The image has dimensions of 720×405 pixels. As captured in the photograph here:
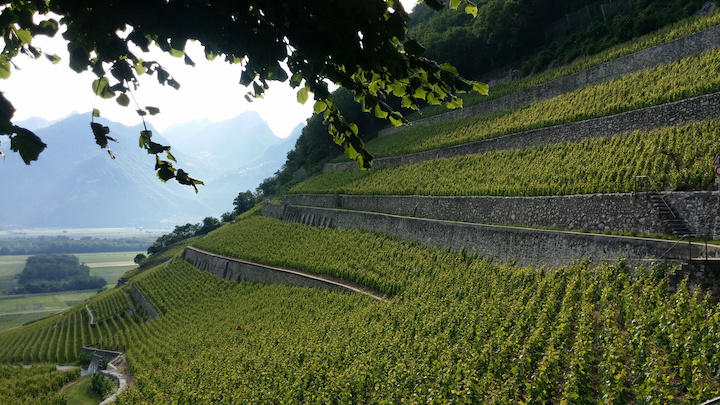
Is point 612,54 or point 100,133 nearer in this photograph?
point 100,133

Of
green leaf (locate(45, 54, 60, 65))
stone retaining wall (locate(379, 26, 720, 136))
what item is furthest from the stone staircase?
green leaf (locate(45, 54, 60, 65))

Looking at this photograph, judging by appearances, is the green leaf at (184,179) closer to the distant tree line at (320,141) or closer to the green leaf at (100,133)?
the green leaf at (100,133)

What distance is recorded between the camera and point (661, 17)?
26.3m

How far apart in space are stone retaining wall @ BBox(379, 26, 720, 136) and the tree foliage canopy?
21590 mm

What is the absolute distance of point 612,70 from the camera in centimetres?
2464

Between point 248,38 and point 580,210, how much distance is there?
15425mm

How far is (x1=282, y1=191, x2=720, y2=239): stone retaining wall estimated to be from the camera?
43.9 feet

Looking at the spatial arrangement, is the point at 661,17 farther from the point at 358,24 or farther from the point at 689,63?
the point at 358,24

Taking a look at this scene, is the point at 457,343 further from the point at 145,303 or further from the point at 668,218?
the point at 145,303

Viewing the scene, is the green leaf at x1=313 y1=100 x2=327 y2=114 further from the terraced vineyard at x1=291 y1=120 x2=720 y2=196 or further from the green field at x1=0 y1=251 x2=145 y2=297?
the green field at x1=0 y1=251 x2=145 y2=297

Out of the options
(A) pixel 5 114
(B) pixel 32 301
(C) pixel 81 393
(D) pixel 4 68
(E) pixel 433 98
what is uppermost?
(D) pixel 4 68

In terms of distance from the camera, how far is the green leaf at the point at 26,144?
115 inches

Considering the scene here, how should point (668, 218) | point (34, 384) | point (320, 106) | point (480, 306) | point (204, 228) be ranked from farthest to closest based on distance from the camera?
point (204, 228) → point (34, 384) → point (480, 306) → point (668, 218) → point (320, 106)

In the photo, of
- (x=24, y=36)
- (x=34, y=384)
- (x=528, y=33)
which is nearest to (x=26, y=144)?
(x=24, y=36)
